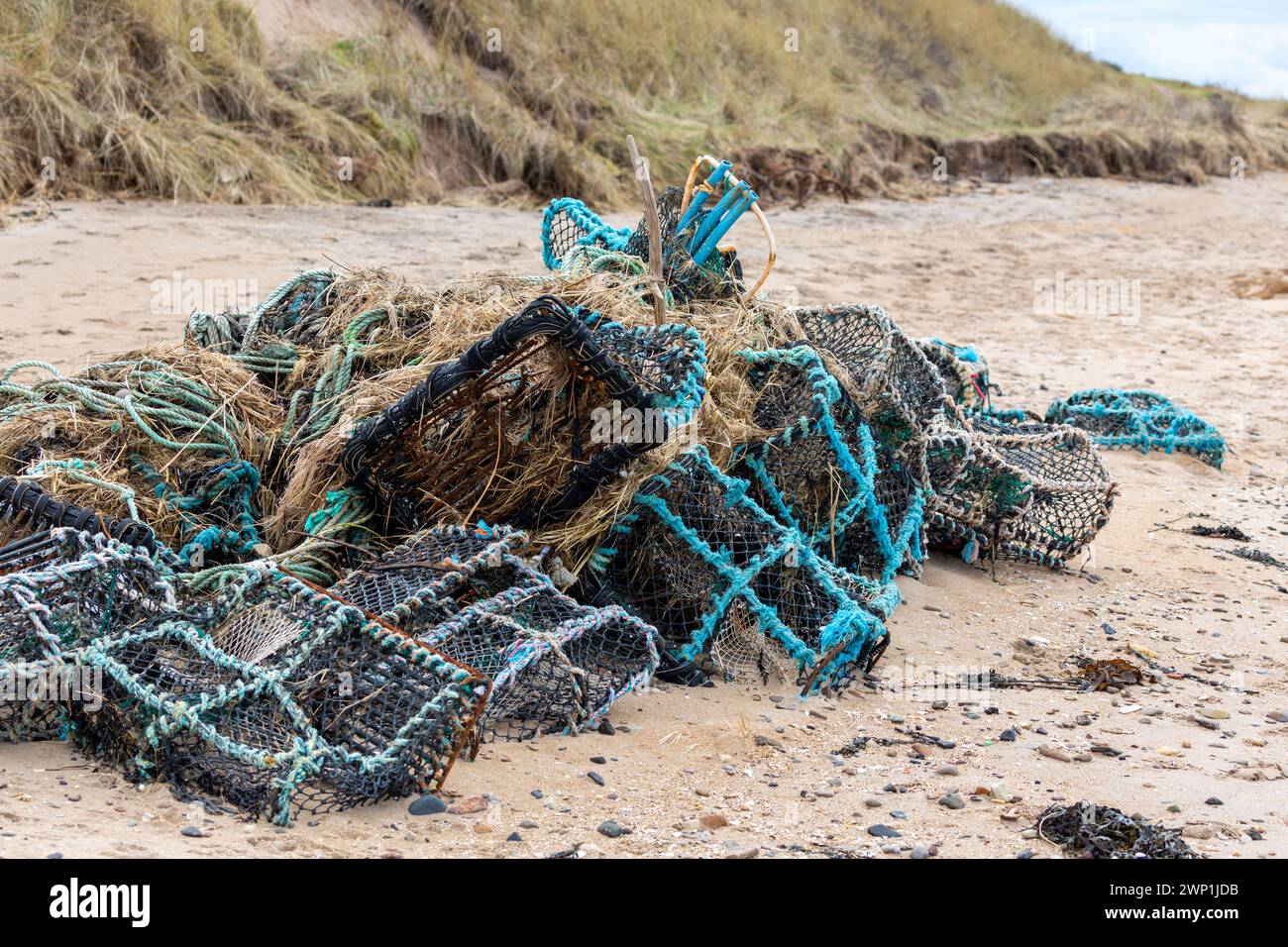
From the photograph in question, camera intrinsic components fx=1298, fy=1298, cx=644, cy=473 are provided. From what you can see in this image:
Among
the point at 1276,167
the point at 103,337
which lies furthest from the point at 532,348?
the point at 1276,167

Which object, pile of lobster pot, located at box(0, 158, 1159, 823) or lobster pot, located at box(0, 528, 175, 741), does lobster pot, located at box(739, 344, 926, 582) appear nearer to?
pile of lobster pot, located at box(0, 158, 1159, 823)

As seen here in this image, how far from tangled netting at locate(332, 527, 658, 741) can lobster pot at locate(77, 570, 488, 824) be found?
17cm

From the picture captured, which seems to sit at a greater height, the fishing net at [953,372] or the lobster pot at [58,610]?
the fishing net at [953,372]

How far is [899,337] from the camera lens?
423cm

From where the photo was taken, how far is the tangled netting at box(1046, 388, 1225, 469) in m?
6.26

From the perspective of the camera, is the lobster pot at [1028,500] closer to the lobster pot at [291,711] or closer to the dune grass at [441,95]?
the lobster pot at [291,711]

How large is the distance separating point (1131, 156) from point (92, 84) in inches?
617

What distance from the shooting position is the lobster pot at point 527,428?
3338mm

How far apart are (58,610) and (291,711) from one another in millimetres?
584

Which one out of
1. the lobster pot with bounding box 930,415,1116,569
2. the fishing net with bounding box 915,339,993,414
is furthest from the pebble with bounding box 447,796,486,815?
the fishing net with bounding box 915,339,993,414

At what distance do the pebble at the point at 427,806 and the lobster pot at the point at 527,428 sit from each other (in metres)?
0.99

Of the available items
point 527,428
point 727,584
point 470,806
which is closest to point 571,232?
point 527,428

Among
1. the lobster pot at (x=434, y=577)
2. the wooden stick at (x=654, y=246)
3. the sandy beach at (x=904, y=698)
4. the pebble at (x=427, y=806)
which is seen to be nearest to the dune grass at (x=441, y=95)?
the sandy beach at (x=904, y=698)

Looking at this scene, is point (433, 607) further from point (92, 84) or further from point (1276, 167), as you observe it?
point (1276, 167)
